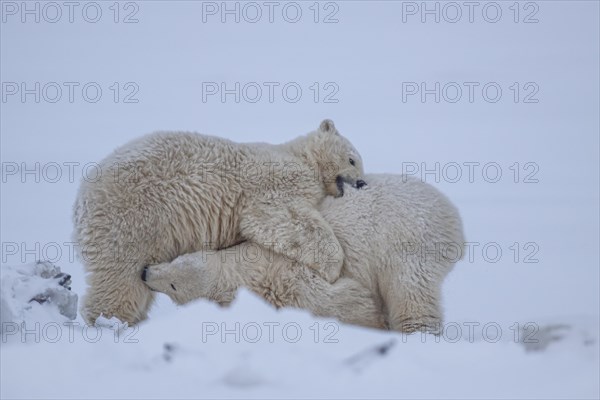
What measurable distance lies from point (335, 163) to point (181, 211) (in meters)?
1.94

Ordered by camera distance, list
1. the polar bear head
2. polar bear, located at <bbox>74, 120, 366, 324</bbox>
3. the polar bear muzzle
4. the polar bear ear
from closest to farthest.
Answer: polar bear, located at <bbox>74, 120, 366, 324</bbox> → the polar bear muzzle → the polar bear head → the polar bear ear

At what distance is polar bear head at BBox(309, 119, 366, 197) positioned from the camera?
9609 millimetres

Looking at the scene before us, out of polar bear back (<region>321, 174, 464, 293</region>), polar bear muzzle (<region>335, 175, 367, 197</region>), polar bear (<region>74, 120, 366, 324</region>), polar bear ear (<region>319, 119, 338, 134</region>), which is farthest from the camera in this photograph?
polar bear ear (<region>319, 119, 338, 134</region>)

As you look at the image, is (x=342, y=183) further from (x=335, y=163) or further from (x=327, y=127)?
(x=327, y=127)

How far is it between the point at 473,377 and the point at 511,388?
0.33 m

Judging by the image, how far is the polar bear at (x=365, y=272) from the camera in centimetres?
849

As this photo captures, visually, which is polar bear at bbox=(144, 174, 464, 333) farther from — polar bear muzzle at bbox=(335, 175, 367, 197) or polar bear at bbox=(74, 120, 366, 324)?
polar bear muzzle at bbox=(335, 175, 367, 197)

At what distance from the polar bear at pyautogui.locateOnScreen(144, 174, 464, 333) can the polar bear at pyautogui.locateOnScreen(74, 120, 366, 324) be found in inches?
7.7

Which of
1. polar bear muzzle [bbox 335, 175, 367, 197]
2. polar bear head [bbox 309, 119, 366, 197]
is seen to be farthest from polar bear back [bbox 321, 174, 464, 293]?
polar bear head [bbox 309, 119, 366, 197]

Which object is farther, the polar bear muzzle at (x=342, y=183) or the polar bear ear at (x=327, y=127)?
the polar bear ear at (x=327, y=127)

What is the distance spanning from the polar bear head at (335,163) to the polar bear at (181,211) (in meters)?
0.31

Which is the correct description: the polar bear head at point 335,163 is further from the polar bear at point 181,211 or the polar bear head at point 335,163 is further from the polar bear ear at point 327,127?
the polar bear at point 181,211

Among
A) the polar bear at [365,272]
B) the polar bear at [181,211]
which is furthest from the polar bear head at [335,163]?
the polar bear at [365,272]

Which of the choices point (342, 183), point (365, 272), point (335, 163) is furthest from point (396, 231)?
point (335, 163)
